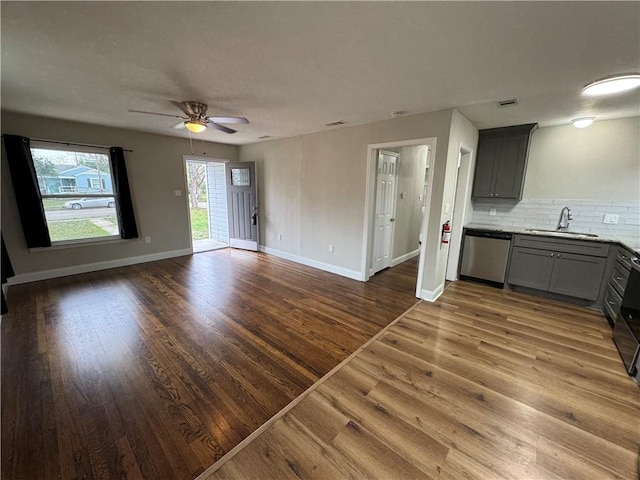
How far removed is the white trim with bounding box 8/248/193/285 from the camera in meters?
3.74

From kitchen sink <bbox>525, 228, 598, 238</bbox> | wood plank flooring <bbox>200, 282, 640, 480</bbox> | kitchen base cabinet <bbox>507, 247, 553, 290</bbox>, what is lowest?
wood plank flooring <bbox>200, 282, 640, 480</bbox>

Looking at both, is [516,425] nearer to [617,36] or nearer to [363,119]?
[617,36]

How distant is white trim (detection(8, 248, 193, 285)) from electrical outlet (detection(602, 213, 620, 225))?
6.95 metres

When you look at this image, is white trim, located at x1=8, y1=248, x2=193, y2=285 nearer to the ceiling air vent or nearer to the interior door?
the interior door

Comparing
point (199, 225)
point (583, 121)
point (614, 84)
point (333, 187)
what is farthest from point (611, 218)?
point (199, 225)

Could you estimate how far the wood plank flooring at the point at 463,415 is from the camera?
1361 millimetres

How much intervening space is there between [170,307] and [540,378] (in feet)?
12.3

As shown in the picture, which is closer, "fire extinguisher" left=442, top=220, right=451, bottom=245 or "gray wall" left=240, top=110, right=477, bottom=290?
"gray wall" left=240, top=110, right=477, bottom=290

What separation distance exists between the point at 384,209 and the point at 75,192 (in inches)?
197

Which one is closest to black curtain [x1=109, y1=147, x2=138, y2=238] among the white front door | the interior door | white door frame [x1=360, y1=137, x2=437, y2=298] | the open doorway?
the open doorway

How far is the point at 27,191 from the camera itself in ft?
11.7

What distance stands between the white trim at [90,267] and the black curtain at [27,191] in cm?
46

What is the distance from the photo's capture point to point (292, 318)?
→ 2896 mm

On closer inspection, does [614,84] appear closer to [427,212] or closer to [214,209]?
[427,212]
